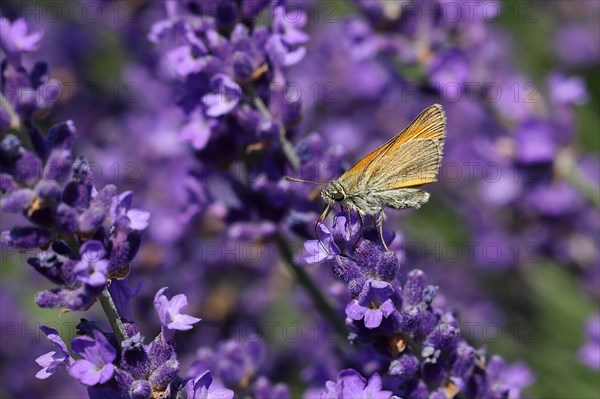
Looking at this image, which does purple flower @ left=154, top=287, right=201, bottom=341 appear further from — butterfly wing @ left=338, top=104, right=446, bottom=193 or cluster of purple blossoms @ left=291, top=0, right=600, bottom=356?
cluster of purple blossoms @ left=291, top=0, right=600, bottom=356

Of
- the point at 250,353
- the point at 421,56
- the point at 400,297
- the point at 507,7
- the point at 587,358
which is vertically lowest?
the point at 250,353

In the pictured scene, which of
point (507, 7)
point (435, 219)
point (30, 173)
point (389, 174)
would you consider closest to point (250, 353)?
point (389, 174)

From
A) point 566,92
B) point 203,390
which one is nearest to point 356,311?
point 203,390

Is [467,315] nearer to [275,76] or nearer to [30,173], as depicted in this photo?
[275,76]

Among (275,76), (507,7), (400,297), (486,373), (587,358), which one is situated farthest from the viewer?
(507,7)

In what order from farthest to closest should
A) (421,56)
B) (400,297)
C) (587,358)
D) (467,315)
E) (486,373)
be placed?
1. (467,315)
2. (421,56)
3. (587,358)
4. (486,373)
5. (400,297)

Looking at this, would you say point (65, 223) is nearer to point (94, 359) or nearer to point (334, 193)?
point (94, 359)
